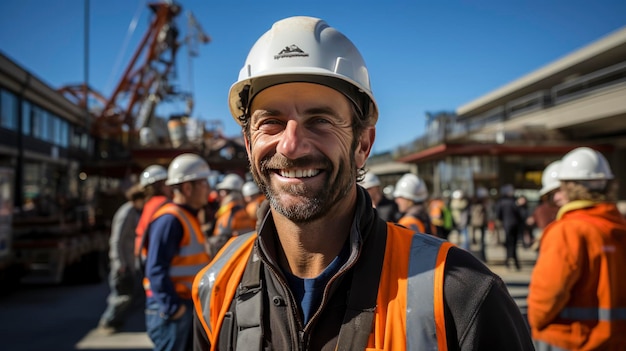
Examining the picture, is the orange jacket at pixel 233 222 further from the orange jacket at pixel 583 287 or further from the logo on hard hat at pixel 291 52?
the logo on hard hat at pixel 291 52

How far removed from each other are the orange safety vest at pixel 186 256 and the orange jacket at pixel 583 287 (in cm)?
252

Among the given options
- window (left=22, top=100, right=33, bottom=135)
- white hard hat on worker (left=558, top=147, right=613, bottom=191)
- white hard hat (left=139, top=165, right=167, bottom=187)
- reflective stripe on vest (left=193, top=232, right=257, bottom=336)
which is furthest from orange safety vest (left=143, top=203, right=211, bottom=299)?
window (left=22, top=100, right=33, bottom=135)

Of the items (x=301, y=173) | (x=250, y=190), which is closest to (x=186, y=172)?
(x=301, y=173)

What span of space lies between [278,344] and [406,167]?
35.1 meters

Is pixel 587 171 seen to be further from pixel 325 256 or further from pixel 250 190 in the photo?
pixel 250 190

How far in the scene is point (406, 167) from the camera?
35.8 meters

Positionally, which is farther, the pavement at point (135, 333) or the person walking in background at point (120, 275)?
the person walking in background at point (120, 275)

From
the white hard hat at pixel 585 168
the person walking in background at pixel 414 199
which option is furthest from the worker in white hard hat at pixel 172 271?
the white hard hat at pixel 585 168

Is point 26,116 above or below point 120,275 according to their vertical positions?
above

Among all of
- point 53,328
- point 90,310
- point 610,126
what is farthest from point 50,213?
point 610,126

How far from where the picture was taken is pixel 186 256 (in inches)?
150

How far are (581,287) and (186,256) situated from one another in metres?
2.84

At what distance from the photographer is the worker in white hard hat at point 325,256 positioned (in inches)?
53.6

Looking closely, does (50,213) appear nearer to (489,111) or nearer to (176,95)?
(176,95)
